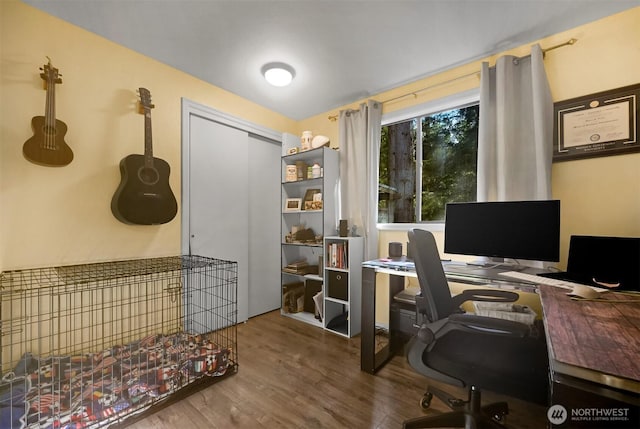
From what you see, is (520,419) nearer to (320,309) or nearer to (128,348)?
(320,309)

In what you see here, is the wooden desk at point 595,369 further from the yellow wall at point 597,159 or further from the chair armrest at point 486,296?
the yellow wall at point 597,159

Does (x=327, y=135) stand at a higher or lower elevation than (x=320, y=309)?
higher

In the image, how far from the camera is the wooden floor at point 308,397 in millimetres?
1447

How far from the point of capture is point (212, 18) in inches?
69.3

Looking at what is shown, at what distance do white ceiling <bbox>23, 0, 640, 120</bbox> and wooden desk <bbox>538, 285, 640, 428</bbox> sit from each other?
1895mm

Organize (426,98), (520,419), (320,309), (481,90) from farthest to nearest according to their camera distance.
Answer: (320,309)
(426,98)
(481,90)
(520,419)

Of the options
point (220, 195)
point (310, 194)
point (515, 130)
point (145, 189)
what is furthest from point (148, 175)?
point (515, 130)

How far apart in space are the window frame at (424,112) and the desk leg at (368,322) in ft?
2.84

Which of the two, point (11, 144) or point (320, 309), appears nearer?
point (11, 144)

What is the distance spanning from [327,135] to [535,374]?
2.83 m

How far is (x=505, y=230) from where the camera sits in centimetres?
178

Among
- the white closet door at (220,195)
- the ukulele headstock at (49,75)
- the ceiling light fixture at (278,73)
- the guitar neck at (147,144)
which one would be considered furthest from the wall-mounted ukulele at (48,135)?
the ceiling light fixture at (278,73)

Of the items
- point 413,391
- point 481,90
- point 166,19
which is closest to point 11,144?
point 166,19

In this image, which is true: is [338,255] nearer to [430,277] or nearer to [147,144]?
[430,277]
